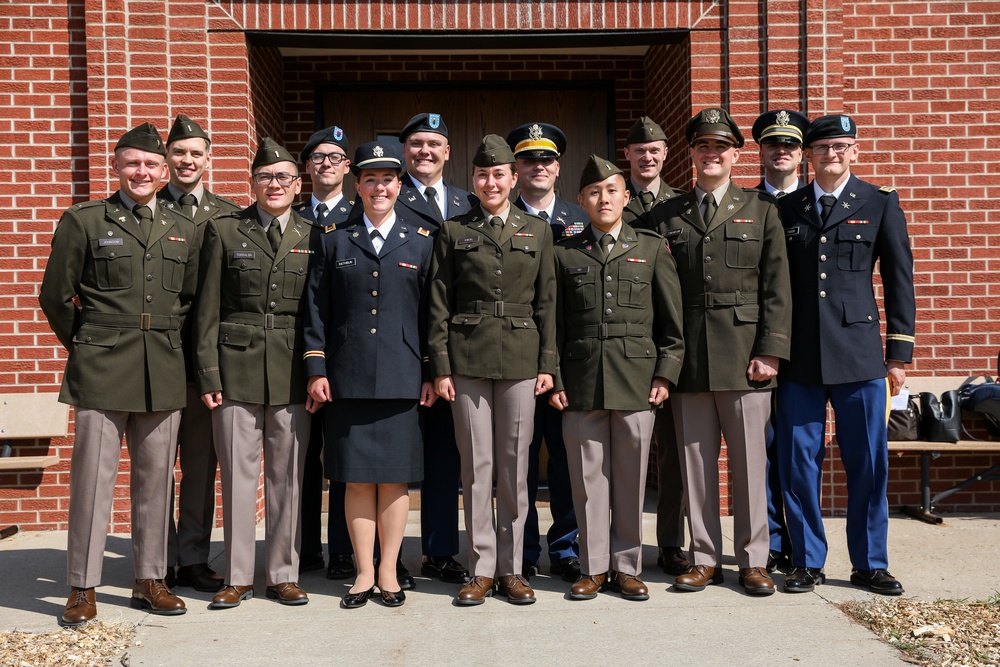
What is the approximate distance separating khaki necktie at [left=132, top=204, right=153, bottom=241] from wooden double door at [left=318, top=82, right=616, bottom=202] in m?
3.09

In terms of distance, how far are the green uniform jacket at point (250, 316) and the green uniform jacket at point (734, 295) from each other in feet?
5.74

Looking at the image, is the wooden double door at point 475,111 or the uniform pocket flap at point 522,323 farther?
the wooden double door at point 475,111

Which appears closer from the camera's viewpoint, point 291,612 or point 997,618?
point 997,618

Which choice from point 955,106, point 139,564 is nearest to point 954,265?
point 955,106

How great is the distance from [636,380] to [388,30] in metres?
3.05

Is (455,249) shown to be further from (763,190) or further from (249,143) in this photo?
(249,143)

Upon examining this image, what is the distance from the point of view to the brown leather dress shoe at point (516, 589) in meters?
4.29

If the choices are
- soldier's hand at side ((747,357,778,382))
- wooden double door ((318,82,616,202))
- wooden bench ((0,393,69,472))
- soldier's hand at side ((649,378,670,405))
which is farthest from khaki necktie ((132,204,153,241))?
wooden double door ((318,82,616,202))

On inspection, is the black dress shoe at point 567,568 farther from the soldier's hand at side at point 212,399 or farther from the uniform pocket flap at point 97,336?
the uniform pocket flap at point 97,336

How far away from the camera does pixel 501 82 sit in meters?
7.26

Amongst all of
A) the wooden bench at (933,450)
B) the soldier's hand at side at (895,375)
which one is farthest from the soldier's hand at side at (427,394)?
the wooden bench at (933,450)

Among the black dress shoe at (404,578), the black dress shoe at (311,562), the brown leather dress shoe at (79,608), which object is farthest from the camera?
the black dress shoe at (311,562)

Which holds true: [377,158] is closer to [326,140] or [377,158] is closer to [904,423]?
[326,140]

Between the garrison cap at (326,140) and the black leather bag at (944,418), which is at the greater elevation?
the garrison cap at (326,140)
